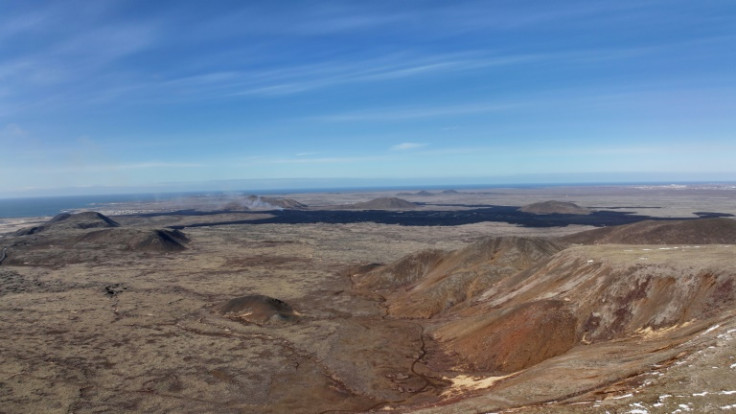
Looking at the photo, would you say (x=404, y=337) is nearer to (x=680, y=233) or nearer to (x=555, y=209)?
(x=680, y=233)

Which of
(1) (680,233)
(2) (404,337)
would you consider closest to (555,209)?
(1) (680,233)

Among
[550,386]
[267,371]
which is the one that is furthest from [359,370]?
[550,386]

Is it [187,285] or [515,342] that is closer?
[515,342]

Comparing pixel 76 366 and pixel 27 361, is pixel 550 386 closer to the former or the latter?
pixel 76 366

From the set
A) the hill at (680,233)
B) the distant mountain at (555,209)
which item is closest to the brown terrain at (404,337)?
the hill at (680,233)

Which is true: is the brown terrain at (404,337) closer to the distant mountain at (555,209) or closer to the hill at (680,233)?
the hill at (680,233)

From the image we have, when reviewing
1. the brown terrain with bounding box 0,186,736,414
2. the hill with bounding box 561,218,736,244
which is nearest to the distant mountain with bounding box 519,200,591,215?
the hill with bounding box 561,218,736,244

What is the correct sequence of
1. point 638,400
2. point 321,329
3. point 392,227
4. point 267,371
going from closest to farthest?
point 638,400 < point 267,371 < point 321,329 < point 392,227

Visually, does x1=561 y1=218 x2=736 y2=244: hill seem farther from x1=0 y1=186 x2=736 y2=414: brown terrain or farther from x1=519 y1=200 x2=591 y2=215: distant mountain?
x1=519 y1=200 x2=591 y2=215: distant mountain
